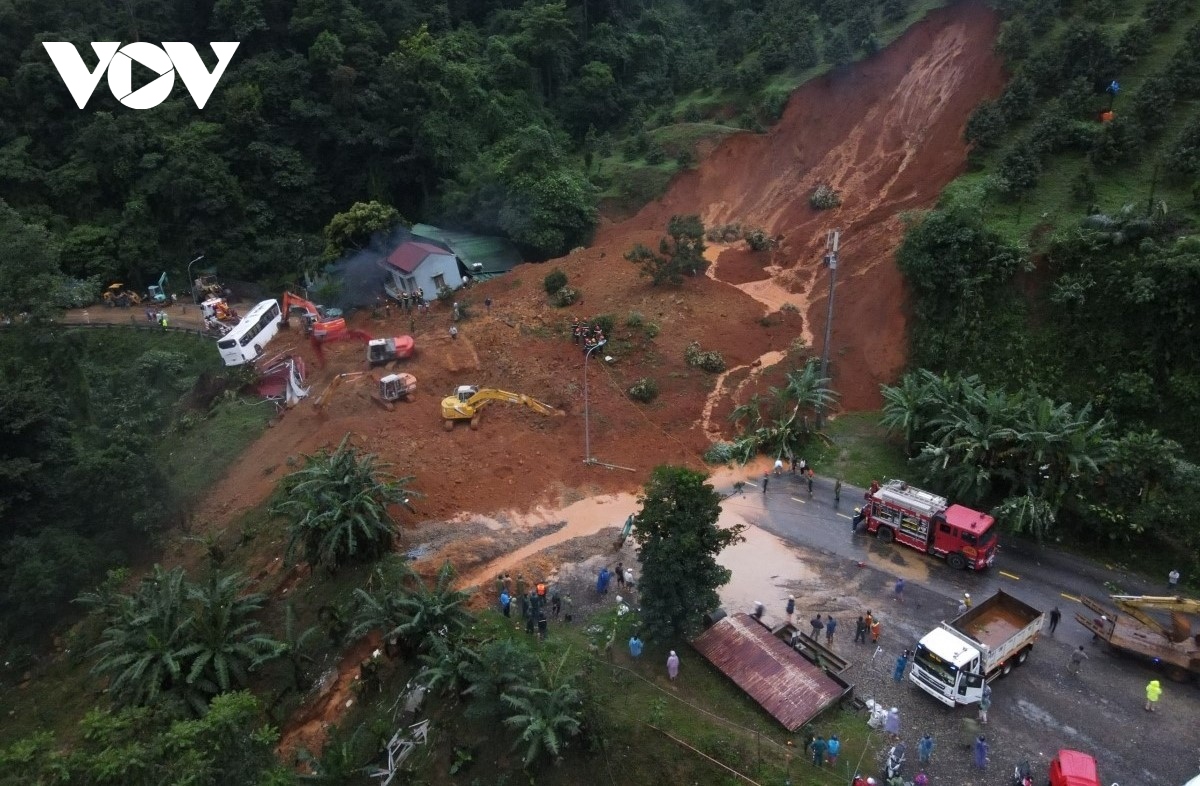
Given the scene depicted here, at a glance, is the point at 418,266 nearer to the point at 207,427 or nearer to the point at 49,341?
the point at 207,427

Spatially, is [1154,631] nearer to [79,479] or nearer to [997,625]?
[997,625]

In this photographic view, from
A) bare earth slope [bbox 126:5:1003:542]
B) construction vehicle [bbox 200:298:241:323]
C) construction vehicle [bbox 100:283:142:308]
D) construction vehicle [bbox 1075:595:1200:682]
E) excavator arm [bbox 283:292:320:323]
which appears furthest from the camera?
construction vehicle [bbox 100:283:142:308]

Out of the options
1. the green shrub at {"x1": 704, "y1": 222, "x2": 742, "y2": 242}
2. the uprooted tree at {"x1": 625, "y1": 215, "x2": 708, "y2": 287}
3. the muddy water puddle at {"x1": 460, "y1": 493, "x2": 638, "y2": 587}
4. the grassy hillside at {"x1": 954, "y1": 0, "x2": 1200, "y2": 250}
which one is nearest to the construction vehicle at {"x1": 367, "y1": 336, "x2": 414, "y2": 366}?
the muddy water puddle at {"x1": 460, "y1": 493, "x2": 638, "y2": 587}

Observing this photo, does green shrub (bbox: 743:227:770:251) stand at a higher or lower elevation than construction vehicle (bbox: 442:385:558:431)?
higher

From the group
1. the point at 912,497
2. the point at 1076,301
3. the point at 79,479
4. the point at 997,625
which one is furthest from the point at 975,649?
the point at 79,479

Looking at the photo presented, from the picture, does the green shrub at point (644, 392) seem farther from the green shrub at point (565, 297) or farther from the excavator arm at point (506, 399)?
the green shrub at point (565, 297)

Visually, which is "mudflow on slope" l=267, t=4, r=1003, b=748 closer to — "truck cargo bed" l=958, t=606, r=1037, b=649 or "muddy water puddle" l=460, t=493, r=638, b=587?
"muddy water puddle" l=460, t=493, r=638, b=587
